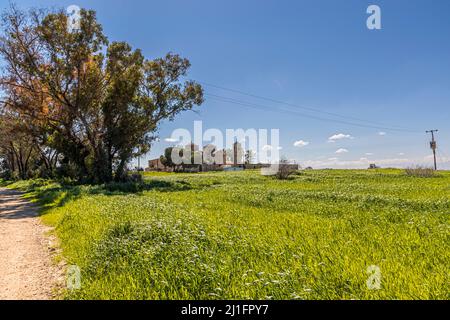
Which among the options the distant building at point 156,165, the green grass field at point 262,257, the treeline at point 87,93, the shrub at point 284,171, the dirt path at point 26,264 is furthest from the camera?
the distant building at point 156,165

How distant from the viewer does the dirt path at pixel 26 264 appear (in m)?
6.00

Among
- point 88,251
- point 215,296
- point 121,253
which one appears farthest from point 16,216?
point 215,296

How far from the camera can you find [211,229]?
27.1ft

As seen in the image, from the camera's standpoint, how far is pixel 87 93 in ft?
111

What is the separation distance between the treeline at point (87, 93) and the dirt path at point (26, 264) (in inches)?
918

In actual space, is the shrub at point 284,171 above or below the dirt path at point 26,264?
above

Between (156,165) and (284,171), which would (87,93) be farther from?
(156,165)

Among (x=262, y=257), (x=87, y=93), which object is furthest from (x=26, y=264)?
(x=87, y=93)

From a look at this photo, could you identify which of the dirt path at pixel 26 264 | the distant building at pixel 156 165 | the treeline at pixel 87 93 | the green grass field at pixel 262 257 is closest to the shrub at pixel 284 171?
the treeline at pixel 87 93

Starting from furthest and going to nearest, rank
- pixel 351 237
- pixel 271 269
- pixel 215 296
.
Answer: pixel 351 237 → pixel 271 269 → pixel 215 296

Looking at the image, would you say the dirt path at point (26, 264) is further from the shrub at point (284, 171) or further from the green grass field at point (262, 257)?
the shrub at point (284, 171)

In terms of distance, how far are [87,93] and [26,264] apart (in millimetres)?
29766

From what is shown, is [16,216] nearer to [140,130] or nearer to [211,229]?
[211,229]
